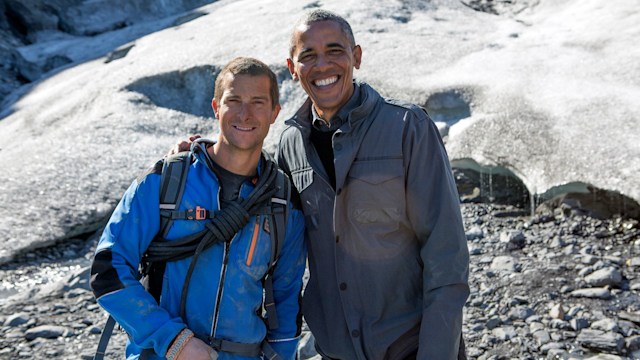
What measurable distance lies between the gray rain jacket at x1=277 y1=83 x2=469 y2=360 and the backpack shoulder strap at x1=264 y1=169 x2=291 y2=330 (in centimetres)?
22

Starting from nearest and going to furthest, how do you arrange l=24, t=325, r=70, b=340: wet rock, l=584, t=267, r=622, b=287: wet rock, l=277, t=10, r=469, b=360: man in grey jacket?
l=277, t=10, r=469, b=360: man in grey jacket, l=584, t=267, r=622, b=287: wet rock, l=24, t=325, r=70, b=340: wet rock

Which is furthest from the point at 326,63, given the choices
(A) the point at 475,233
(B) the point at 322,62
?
(A) the point at 475,233

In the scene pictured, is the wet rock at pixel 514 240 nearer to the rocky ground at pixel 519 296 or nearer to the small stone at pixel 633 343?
the rocky ground at pixel 519 296

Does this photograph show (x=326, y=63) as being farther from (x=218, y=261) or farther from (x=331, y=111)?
(x=218, y=261)

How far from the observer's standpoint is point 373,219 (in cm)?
365

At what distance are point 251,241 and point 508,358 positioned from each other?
11.2 feet

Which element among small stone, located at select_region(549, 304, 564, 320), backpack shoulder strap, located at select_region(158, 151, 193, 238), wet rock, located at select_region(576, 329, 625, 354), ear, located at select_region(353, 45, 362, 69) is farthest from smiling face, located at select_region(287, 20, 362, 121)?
small stone, located at select_region(549, 304, 564, 320)

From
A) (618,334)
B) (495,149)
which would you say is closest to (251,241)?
(618,334)

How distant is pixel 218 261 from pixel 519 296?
4.45 meters

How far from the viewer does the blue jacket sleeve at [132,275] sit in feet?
11.1

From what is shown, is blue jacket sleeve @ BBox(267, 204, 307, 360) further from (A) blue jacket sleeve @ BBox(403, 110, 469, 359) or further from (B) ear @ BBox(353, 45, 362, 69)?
(B) ear @ BBox(353, 45, 362, 69)

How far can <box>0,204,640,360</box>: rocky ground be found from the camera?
6.16 metres

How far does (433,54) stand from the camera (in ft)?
44.7

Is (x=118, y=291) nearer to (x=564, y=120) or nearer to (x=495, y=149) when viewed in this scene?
(x=495, y=149)
